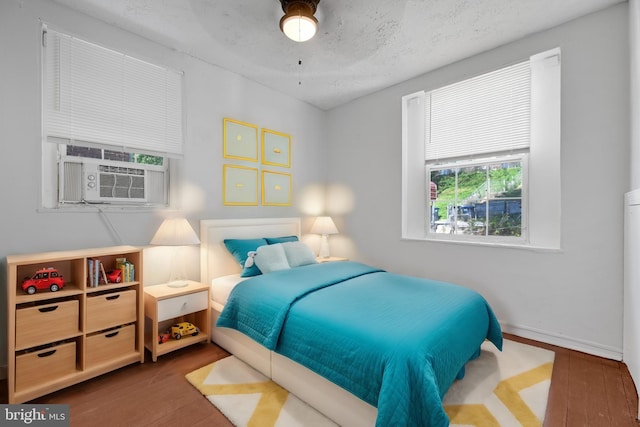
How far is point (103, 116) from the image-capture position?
95.6 inches

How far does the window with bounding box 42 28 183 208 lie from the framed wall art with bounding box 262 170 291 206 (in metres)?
1.08

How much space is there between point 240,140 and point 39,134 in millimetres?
1697

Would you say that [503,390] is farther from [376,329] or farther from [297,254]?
[297,254]


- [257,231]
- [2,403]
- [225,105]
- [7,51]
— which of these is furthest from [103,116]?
[2,403]

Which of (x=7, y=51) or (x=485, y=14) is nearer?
(x=7, y=51)

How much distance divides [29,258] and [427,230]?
3.52 metres

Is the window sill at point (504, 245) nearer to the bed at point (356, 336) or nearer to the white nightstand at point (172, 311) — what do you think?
the bed at point (356, 336)

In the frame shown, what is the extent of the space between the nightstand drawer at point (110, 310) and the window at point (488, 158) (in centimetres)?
290

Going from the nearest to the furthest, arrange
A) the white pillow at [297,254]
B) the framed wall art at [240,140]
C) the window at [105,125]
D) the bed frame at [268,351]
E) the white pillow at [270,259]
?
the bed frame at [268,351] → the window at [105,125] → the white pillow at [270,259] → the white pillow at [297,254] → the framed wall art at [240,140]

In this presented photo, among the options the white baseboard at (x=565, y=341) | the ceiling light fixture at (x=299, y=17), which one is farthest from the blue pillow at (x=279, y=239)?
the white baseboard at (x=565, y=341)

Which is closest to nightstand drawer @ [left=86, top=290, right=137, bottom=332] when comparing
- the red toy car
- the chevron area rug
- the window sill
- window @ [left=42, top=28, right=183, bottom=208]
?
the red toy car

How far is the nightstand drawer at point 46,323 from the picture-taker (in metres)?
1.79

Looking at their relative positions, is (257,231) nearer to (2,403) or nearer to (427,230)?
(427,230)

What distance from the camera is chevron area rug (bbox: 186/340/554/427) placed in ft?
5.43
